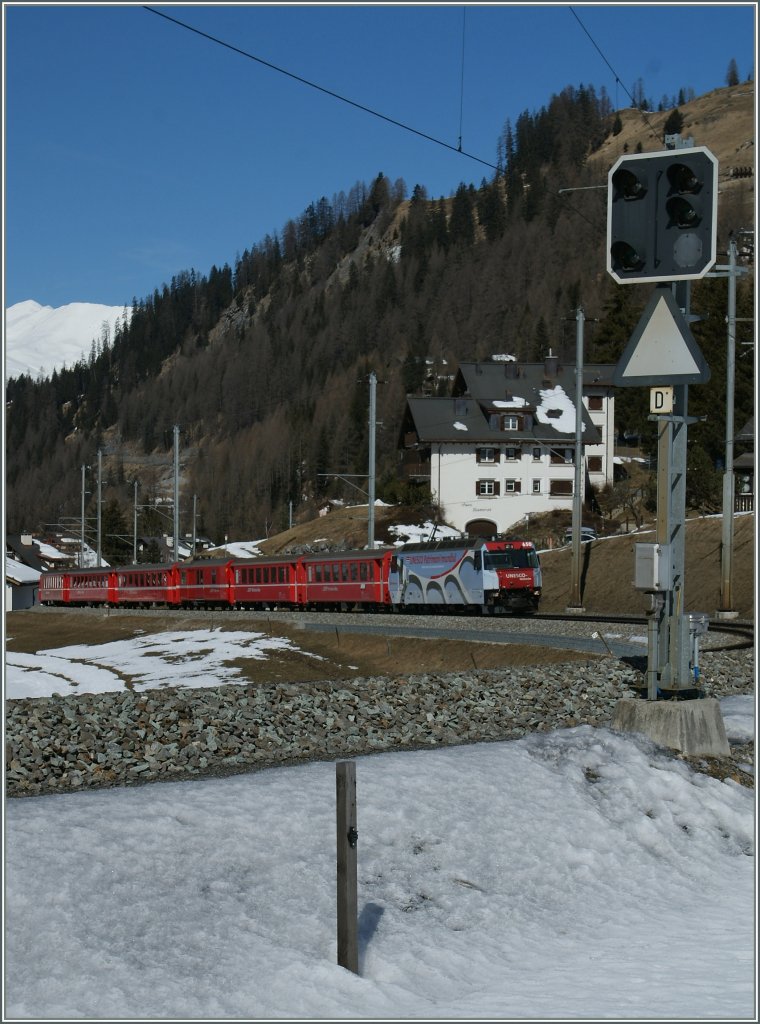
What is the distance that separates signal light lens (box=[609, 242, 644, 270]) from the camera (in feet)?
34.7

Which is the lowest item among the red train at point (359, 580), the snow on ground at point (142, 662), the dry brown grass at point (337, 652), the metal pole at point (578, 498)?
the snow on ground at point (142, 662)

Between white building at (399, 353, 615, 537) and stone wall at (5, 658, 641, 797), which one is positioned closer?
stone wall at (5, 658, 641, 797)

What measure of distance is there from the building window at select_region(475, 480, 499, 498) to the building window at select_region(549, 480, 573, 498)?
4028 mm

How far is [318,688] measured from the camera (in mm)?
16328

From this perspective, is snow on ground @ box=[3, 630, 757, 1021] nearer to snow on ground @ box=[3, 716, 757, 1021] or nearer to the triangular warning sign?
snow on ground @ box=[3, 716, 757, 1021]

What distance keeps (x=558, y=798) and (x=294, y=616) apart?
39.0m

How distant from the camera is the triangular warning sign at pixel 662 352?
11.2 meters

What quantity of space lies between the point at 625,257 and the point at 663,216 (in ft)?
1.47

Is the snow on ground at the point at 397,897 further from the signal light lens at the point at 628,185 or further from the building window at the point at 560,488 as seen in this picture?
the building window at the point at 560,488

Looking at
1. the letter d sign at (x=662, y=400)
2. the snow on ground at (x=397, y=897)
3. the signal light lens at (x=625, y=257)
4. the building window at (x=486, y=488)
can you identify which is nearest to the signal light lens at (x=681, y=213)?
the signal light lens at (x=625, y=257)

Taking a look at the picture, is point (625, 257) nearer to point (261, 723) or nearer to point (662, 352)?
point (662, 352)

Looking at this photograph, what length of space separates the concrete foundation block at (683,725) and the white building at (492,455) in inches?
2959

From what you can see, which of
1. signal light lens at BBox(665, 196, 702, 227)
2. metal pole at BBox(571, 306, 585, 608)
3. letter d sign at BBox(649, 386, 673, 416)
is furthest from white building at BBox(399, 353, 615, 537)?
signal light lens at BBox(665, 196, 702, 227)

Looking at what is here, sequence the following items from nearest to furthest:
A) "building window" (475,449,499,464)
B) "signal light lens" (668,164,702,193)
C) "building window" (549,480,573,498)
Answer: "signal light lens" (668,164,702,193)
"building window" (475,449,499,464)
"building window" (549,480,573,498)
